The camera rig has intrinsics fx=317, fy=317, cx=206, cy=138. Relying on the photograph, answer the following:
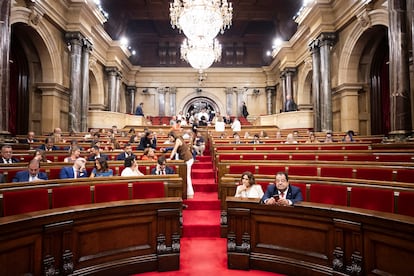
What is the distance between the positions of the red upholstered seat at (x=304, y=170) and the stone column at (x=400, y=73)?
146 inches

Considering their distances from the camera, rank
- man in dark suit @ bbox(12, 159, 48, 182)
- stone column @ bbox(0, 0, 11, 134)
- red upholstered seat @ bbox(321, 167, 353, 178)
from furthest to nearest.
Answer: stone column @ bbox(0, 0, 11, 134) → red upholstered seat @ bbox(321, 167, 353, 178) → man in dark suit @ bbox(12, 159, 48, 182)

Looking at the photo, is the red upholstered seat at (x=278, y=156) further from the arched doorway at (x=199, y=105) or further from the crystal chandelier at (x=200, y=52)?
the arched doorway at (x=199, y=105)

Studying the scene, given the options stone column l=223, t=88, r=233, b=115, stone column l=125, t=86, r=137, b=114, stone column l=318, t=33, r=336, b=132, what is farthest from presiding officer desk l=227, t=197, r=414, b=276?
stone column l=125, t=86, r=137, b=114

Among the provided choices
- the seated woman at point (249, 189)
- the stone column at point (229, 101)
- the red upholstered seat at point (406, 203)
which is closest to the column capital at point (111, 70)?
the stone column at point (229, 101)

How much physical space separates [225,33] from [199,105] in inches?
215

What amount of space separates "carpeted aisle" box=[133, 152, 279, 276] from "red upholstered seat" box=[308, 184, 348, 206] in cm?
108

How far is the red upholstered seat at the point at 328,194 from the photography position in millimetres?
3413

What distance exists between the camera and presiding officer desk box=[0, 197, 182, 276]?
233cm

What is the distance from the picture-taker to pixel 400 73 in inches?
291

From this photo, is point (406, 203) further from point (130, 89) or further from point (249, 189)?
point (130, 89)

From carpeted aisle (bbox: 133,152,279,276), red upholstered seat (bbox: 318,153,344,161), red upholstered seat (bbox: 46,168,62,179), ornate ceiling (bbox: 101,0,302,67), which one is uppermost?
ornate ceiling (bbox: 101,0,302,67)

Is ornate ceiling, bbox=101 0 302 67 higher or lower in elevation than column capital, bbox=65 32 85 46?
higher

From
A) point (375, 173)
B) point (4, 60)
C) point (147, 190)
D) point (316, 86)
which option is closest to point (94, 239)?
point (147, 190)

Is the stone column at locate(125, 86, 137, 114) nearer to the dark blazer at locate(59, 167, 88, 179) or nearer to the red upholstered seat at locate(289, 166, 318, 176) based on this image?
the dark blazer at locate(59, 167, 88, 179)
